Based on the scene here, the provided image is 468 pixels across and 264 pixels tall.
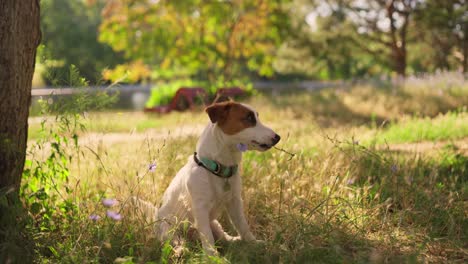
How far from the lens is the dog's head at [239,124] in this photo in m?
3.28

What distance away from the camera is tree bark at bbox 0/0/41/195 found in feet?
10.8

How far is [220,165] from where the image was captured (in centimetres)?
338

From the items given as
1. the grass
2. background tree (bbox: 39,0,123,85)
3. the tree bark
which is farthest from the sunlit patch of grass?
background tree (bbox: 39,0,123,85)

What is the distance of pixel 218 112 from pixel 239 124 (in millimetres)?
170

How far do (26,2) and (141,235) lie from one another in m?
1.84

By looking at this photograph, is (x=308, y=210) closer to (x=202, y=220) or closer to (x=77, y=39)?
(x=202, y=220)

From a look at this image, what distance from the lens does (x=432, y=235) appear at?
147 inches

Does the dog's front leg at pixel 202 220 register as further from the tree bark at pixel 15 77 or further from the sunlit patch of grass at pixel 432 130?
the sunlit patch of grass at pixel 432 130

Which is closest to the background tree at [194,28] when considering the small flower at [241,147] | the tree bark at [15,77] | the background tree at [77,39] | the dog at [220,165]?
the tree bark at [15,77]

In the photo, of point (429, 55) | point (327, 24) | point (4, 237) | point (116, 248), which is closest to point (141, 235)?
point (116, 248)

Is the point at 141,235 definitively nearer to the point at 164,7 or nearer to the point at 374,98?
the point at 374,98

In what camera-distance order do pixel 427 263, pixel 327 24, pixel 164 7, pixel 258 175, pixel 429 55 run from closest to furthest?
pixel 427 263
pixel 258 175
pixel 164 7
pixel 327 24
pixel 429 55

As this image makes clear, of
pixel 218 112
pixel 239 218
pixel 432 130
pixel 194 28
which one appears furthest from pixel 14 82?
pixel 194 28

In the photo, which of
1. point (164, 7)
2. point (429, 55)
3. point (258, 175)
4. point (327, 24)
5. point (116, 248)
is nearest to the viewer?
point (116, 248)
